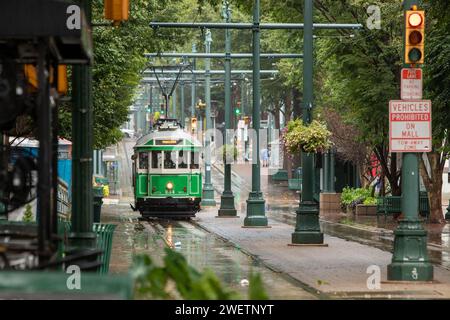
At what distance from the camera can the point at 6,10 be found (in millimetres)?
8602

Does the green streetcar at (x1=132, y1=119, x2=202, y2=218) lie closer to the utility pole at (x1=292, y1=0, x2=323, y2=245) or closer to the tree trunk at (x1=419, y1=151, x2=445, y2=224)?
the tree trunk at (x1=419, y1=151, x2=445, y2=224)

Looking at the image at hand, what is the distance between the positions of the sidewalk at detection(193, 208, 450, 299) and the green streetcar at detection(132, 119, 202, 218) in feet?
24.7

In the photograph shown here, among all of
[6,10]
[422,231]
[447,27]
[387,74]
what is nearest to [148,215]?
[387,74]

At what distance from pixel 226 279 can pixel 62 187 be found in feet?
30.1

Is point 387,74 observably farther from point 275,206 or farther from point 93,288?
point 93,288

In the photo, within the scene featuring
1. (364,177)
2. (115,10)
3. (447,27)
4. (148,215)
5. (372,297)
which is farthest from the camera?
(364,177)

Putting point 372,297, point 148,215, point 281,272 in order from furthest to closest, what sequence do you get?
1. point 148,215
2. point 281,272
3. point 372,297

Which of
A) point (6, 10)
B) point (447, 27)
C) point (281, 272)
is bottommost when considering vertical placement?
point (281, 272)

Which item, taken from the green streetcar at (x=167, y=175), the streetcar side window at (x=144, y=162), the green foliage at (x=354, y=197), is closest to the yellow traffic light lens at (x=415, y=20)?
the green streetcar at (x=167, y=175)

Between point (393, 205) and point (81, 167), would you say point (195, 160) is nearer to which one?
point (393, 205)

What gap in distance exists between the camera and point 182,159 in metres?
44.3

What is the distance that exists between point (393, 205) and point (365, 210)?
5562mm

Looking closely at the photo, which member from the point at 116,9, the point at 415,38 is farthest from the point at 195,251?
the point at 116,9

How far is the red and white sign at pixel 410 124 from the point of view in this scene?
18.4m
